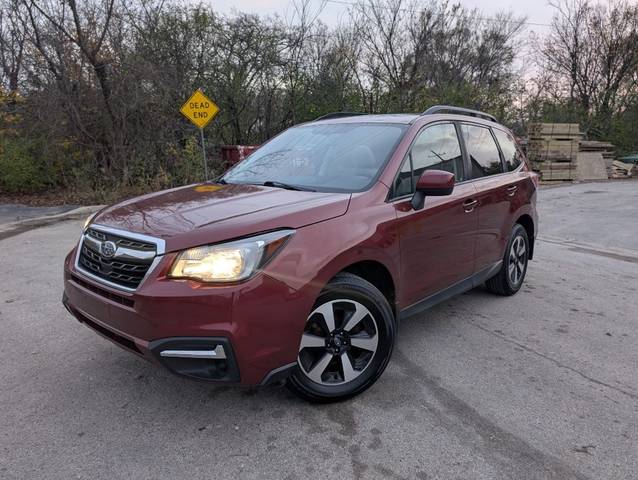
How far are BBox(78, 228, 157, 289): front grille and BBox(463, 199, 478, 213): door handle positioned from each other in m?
2.38

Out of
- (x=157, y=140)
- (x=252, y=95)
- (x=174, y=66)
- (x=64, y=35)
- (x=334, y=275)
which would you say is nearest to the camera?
(x=334, y=275)

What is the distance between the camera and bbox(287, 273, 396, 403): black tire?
252 centimetres

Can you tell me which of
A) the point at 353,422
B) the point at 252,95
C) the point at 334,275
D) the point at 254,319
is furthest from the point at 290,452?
the point at 252,95

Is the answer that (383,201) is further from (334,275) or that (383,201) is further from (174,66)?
(174,66)

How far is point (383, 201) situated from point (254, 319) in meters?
1.16

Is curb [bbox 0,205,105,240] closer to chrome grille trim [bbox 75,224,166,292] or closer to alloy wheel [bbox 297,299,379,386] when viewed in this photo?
chrome grille trim [bbox 75,224,166,292]

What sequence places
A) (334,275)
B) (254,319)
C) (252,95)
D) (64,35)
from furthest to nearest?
(252,95) → (64,35) → (334,275) → (254,319)

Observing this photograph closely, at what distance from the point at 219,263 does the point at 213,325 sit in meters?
0.29

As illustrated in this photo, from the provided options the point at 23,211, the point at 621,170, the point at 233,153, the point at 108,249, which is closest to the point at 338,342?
the point at 108,249

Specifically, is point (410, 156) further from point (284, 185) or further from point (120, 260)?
point (120, 260)

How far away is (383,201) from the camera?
9.37 ft

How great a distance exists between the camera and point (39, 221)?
9.67 m

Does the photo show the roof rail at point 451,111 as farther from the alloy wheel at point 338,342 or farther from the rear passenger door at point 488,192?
the alloy wheel at point 338,342

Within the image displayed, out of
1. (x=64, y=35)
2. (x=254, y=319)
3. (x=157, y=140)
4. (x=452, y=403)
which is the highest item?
(x=64, y=35)
